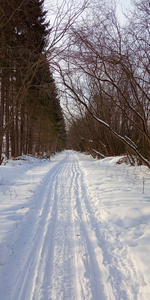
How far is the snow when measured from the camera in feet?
6.39

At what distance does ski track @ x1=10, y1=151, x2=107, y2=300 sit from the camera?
191cm

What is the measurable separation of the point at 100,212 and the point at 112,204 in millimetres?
477

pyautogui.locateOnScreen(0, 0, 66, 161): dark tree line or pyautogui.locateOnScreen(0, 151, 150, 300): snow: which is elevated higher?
pyautogui.locateOnScreen(0, 0, 66, 161): dark tree line

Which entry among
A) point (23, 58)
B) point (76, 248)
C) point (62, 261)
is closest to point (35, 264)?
point (62, 261)

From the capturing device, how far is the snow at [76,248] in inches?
76.7

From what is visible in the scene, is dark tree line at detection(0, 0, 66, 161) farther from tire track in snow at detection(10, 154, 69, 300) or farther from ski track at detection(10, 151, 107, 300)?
ski track at detection(10, 151, 107, 300)

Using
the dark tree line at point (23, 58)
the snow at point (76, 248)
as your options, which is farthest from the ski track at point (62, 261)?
the dark tree line at point (23, 58)

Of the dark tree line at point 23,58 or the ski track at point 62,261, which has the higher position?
the dark tree line at point 23,58

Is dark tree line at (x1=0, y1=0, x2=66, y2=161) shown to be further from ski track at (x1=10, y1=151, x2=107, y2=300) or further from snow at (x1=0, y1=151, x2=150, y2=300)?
ski track at (x1=10, y1=151, x2=107, y2=300)

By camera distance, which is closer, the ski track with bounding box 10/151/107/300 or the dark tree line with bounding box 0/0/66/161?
the ski track with bounding box 10/151/107/300

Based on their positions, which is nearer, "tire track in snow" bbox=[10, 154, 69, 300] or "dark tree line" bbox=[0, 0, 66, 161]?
"tire track in snow" bbox=[10, 154, 69, 300]

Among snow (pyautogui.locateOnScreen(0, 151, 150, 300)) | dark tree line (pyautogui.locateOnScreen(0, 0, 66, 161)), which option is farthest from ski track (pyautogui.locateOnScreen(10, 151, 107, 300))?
dark tree line (pyautogui.locateOnScreen(0, 0, 66, 161))

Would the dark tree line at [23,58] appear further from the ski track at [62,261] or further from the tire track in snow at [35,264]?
the ski track at [62,261]

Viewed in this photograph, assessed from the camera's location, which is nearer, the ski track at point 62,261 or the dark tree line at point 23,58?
the ski track at point 62,261
